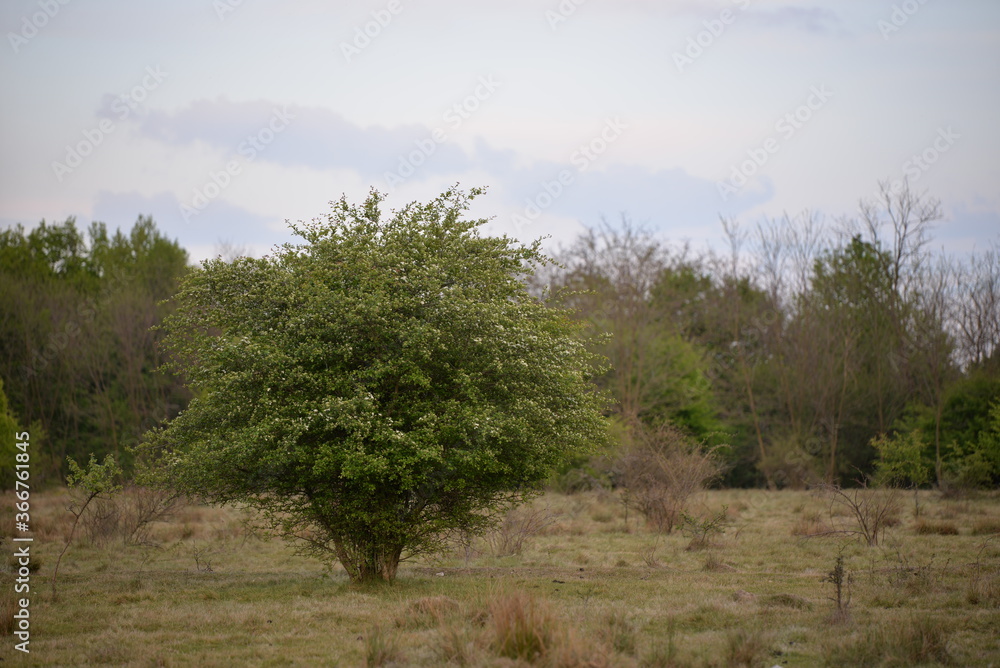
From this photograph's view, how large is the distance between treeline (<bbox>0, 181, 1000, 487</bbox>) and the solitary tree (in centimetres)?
2477

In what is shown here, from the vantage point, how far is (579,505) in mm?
28656

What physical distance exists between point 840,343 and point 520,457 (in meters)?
35.8

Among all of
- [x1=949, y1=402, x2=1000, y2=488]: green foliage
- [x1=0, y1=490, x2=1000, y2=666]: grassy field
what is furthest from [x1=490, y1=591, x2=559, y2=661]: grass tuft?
[x1=949, y1=402, x2=1000, y2=488]: green foliage

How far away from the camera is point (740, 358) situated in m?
45.6

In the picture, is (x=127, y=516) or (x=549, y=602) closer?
(x=549, y=602)

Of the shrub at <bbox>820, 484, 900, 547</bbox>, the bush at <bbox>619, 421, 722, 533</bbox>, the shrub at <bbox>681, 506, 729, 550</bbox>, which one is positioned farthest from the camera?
the bush at <bbox>619, 421, 722, 533</bbox>

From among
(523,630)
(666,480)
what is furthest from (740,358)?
(523,630)

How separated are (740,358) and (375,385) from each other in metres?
36.5

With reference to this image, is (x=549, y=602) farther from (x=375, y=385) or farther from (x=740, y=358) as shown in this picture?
(x=740, y=358)

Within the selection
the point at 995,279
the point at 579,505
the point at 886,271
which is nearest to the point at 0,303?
the point at 579,505

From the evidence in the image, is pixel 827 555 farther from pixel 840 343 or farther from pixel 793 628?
pixel 840 343

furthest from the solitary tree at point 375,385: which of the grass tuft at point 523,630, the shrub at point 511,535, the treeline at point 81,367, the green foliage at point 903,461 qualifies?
the treeline at point 81,367

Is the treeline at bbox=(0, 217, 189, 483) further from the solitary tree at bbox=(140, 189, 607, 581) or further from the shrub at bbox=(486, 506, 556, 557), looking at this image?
the solitary tree at bbox=(140, 189, 607, 581)

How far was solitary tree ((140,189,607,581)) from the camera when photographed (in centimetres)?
1245
